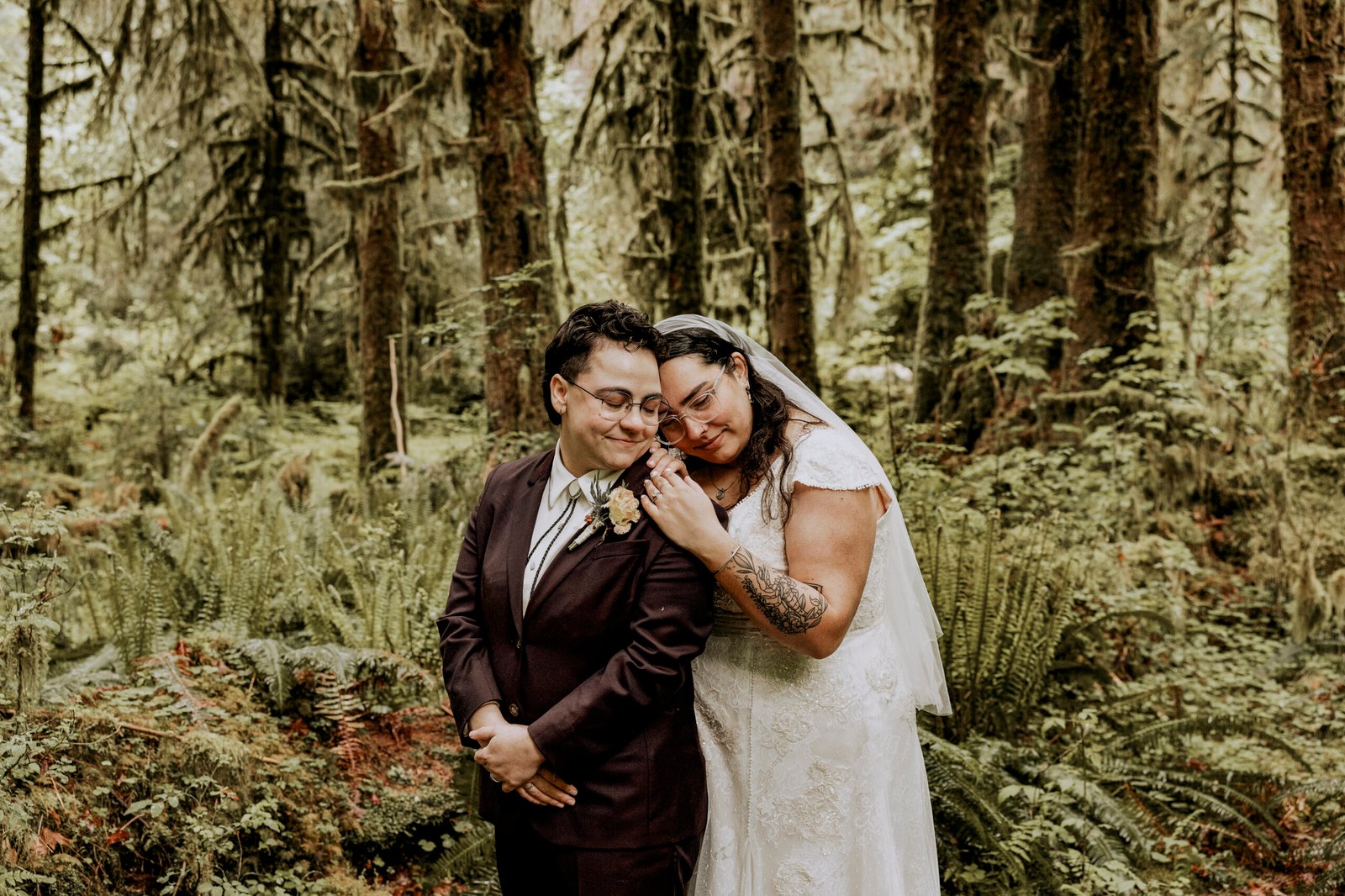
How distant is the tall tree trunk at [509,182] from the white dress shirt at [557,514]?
15.0ft

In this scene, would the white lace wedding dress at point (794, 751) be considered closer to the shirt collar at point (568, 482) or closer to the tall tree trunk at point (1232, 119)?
the shirt collar at point (568, 482)

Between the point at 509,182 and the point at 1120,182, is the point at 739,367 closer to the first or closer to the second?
the point at 509,182

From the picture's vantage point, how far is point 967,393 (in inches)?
369

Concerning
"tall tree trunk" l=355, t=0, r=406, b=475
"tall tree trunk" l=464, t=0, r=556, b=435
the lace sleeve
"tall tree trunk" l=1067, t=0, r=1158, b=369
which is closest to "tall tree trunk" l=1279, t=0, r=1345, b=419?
"tall tree trunk" l=1067, t=0, r=1158, b=369

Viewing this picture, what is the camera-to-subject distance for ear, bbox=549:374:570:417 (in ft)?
7.80

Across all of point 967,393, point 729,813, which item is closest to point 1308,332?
point 967,393

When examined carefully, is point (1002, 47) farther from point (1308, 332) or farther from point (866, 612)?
point (866, 612)

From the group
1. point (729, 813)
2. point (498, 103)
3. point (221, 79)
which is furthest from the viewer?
point (221, 79)

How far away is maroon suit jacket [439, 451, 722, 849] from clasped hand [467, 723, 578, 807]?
0.11 feet

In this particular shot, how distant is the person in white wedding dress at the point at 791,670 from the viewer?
2.40 meters

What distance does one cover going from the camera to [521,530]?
7.88 ft

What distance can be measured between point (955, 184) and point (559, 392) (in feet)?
26.4

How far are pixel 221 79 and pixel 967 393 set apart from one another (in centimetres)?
898

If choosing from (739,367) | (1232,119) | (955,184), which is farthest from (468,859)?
(1232,119)
